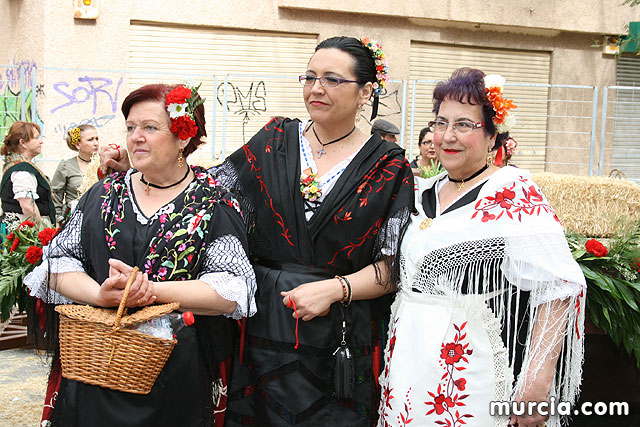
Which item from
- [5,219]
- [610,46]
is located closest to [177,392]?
[5,219]

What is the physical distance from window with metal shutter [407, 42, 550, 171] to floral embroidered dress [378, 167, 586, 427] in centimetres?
885

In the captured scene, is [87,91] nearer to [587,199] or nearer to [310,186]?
[587,199]

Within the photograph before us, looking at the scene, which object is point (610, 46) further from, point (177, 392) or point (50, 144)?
point (177, 392)

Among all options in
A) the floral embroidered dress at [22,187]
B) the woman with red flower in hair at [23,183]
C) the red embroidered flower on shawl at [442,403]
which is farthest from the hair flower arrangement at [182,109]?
the floral embroidered dress at [22,187]

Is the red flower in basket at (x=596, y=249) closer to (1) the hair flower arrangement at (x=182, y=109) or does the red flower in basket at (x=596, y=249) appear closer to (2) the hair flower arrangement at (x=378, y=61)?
(2) the hair flower arrangement at (x=378, y=61)

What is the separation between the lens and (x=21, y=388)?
5.38 meters

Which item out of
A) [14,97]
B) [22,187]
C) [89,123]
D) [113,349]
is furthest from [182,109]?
[14,97]

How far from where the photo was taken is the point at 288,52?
38.6ft

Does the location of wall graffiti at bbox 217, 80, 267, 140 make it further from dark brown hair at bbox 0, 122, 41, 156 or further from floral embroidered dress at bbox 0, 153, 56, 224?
floral embroidered dress at bbox 0, 153, 56, 224

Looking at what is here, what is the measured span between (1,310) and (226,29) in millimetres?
8068

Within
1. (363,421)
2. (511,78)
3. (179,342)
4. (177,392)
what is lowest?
(363,421)

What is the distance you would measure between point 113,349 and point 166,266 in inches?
16.6

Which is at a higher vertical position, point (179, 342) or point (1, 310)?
point (179, 342)

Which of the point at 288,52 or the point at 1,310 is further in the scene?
the point at 288,52
